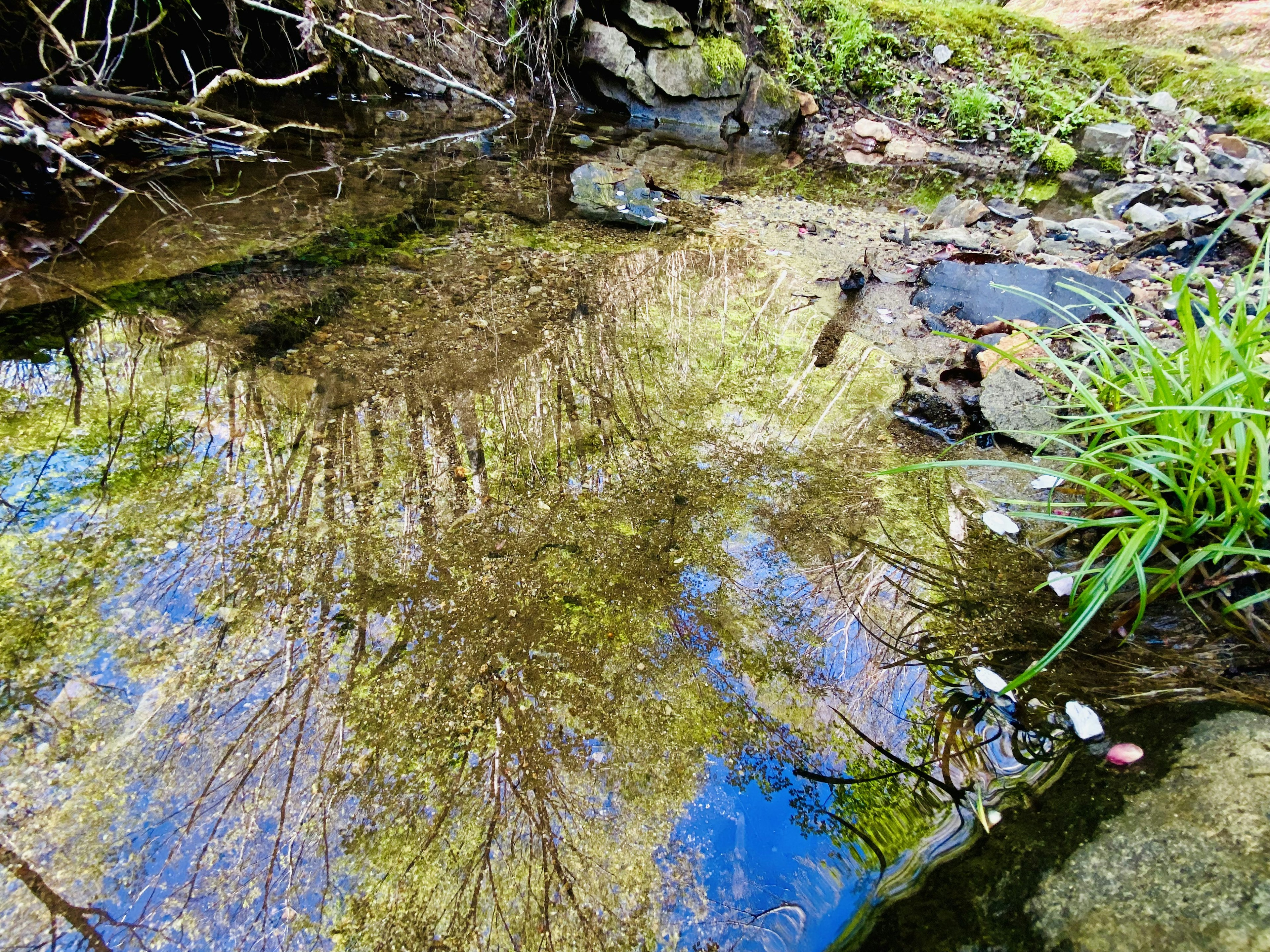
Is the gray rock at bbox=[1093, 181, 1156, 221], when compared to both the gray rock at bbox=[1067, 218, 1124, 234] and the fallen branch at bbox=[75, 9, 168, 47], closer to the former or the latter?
the gray rock at bbox=[1067, 218, 1124, 234]

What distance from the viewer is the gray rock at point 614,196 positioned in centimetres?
349

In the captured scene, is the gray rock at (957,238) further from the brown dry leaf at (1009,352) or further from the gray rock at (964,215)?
the brown dry leaf at (1009,352)

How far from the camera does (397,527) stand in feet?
5.11

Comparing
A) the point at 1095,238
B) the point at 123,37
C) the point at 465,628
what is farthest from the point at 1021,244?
the point at 123,37

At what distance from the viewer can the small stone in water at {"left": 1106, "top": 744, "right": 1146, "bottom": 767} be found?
1.08 m

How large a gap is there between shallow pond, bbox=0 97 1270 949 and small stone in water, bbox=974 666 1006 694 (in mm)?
31

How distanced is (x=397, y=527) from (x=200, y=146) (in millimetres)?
3668

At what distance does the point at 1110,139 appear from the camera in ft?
18.2

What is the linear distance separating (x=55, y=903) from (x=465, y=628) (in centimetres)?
73

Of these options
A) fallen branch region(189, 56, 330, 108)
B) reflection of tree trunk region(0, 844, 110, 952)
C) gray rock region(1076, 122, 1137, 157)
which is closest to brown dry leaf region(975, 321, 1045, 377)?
reflection of tree trunk region(0, 844, 110, 952)

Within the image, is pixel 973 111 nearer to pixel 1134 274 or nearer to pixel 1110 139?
pixel 1110 139

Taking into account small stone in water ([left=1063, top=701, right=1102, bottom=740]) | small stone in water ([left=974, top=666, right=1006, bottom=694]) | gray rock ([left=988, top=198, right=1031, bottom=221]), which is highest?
gray rock ([left=988, top=198, right=1031, bottom=221])

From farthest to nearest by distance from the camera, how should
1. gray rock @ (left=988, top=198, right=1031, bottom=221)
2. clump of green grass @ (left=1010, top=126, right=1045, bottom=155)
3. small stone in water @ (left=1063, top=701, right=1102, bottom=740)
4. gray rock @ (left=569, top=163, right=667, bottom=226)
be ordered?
clump of green grass @ (left=1010, top=126, right=1045, bottom=155), gray rock @ (left=988, top=198, right=1031, bottom=221), gray rock @ (left=569, top=163, right=667, bottom=226), small stone in water @ (left=1063, top=701, right=1102, bottom=740)

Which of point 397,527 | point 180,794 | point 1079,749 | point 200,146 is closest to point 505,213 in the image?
point 200,146
